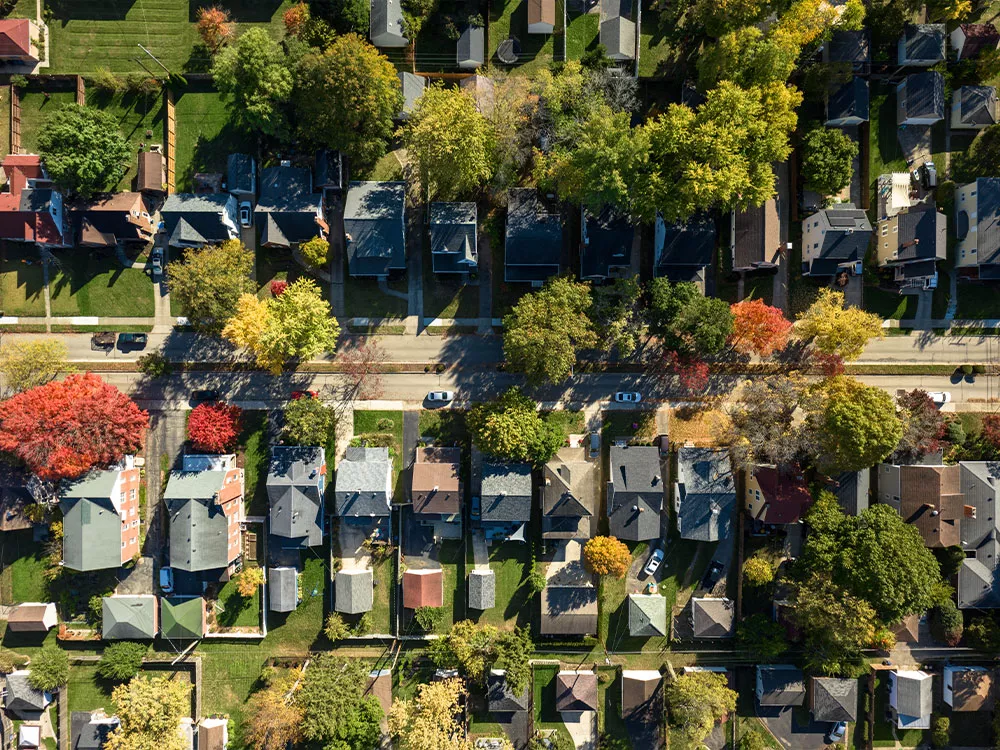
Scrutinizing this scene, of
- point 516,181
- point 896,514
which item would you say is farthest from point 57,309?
point 896,514

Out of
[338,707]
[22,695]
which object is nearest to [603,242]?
[338,707]

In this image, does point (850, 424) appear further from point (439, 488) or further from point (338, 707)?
point (338, 707)

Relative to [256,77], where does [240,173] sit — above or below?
below

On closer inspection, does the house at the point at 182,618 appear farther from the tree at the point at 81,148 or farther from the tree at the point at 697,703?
the tree at the point at 697,703

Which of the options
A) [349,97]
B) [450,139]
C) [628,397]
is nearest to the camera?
[450,139]

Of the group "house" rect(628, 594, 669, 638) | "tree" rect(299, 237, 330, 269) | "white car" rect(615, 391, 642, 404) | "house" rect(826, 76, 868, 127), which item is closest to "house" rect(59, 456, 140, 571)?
"tree" rect(299, 237, 330, 269)

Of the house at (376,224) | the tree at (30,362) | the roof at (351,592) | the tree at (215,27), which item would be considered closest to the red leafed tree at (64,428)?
the tree at (30,362)

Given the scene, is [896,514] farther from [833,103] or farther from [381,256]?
[381,256]
